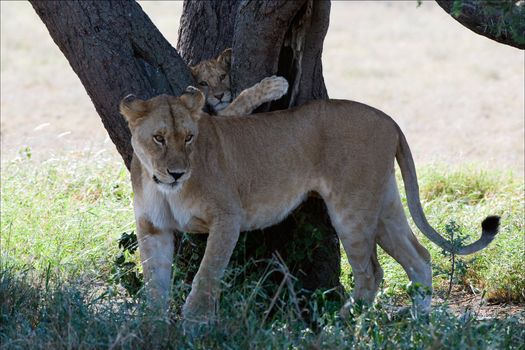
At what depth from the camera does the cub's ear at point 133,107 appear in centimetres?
445

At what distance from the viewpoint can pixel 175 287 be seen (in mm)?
4410

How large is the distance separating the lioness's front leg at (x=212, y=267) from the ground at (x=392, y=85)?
1.67 meters

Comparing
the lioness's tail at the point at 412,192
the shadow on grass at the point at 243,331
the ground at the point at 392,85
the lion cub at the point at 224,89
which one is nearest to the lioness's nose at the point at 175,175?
the shadow on grass at the point at 243,331

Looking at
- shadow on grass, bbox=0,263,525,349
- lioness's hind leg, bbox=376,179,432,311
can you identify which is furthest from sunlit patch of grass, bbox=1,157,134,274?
lioness's hind leg, bbox=376,179,432,311

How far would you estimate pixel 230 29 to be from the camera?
229 inches

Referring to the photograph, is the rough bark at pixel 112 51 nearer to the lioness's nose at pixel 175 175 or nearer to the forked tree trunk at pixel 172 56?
the forked tree trunk at pixel 172 56

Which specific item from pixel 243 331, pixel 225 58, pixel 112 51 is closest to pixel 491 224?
pixel 243 331

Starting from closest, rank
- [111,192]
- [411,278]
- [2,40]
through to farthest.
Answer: [411,278], [111,192], [2,40]

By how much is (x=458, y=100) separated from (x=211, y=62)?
902cm

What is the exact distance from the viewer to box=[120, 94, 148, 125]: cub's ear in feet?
14.6

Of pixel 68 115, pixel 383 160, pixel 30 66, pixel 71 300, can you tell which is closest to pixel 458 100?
pixel 68 115

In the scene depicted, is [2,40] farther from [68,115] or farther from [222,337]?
[222,337]

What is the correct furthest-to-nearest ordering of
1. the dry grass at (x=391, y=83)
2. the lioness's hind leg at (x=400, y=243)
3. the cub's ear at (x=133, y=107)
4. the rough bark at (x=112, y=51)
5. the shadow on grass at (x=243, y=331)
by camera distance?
the dry grass at (x=391, y=83) → the lioness's hind leg at (x=400, y=243) → the rough bark at (x=112, y=51) → the cub's ear at (x=133, y=107) → the shadow on grass at (x=243, y=331)

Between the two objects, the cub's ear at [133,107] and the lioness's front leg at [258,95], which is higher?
the cub's ear at [133,107]
